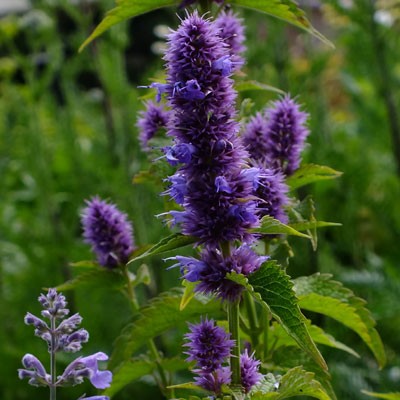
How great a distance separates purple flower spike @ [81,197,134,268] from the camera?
170 cm

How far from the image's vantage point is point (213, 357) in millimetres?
1332

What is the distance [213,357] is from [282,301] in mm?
158

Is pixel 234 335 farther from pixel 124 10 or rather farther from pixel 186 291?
pixel 124 10

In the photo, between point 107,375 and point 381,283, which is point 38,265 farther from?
point 107,375

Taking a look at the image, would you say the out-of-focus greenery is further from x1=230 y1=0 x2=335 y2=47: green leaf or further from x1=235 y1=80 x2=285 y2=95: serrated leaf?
x1=230 y1=0 x2=335 y2=47: green leaf

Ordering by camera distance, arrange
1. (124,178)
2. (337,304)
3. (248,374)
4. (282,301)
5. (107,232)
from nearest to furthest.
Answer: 1. (282,301)
2. (248,374)
3. (337,304)
4. (107,232)
5. (124,178)

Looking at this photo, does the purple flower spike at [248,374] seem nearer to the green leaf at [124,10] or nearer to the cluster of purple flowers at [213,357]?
the cluster of purple flowers at [213,357]

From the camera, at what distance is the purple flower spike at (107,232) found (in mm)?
1699

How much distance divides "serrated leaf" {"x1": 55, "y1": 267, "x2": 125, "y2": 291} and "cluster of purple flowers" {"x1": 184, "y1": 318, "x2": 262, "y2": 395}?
444mm

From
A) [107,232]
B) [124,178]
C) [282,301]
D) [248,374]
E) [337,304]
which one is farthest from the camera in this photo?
[124,178]

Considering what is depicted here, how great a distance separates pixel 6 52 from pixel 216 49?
30.3ft

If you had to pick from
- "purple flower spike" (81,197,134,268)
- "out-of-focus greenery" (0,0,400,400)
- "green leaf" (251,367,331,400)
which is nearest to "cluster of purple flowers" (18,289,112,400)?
"green leaf" (251,367,331,400)

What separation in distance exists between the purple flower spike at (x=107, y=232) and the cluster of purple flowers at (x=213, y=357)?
1.31 ft

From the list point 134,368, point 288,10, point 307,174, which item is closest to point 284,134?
point 307,174
